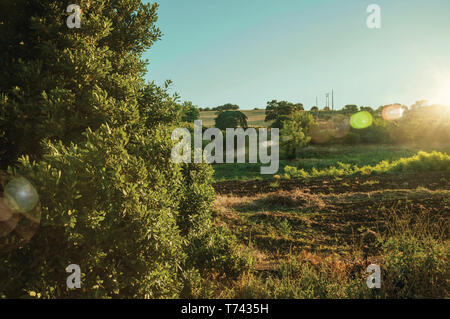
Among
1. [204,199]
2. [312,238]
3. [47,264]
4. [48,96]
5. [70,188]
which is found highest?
[48,96]

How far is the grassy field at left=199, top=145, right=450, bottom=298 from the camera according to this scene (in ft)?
15.9

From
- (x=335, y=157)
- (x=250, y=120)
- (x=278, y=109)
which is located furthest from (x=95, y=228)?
(x=250, y=120)

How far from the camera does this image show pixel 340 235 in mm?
9453

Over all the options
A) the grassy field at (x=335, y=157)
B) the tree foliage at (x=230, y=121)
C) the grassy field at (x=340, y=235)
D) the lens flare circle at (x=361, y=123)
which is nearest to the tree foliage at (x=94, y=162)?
the grassy field at (x=340, y=235)

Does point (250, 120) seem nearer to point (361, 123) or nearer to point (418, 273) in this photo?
point (361, 123)

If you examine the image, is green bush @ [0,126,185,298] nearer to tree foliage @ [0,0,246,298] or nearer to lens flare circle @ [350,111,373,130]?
Answer: tree foliage @ [0,0,246,298]

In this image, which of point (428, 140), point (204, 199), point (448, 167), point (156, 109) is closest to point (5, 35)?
point (156, 109)

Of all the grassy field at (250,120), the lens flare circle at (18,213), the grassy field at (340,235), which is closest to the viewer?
the lens flare circle at (18,213)

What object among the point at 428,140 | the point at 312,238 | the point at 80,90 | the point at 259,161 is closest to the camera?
the point at 80,90

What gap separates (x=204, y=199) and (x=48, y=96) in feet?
12.1

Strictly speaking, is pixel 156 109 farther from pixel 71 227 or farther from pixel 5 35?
pixel 71 227

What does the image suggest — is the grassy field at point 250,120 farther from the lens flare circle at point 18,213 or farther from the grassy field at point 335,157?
the lens flare circle at point 18,213

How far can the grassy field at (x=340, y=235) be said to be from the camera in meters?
4.83
